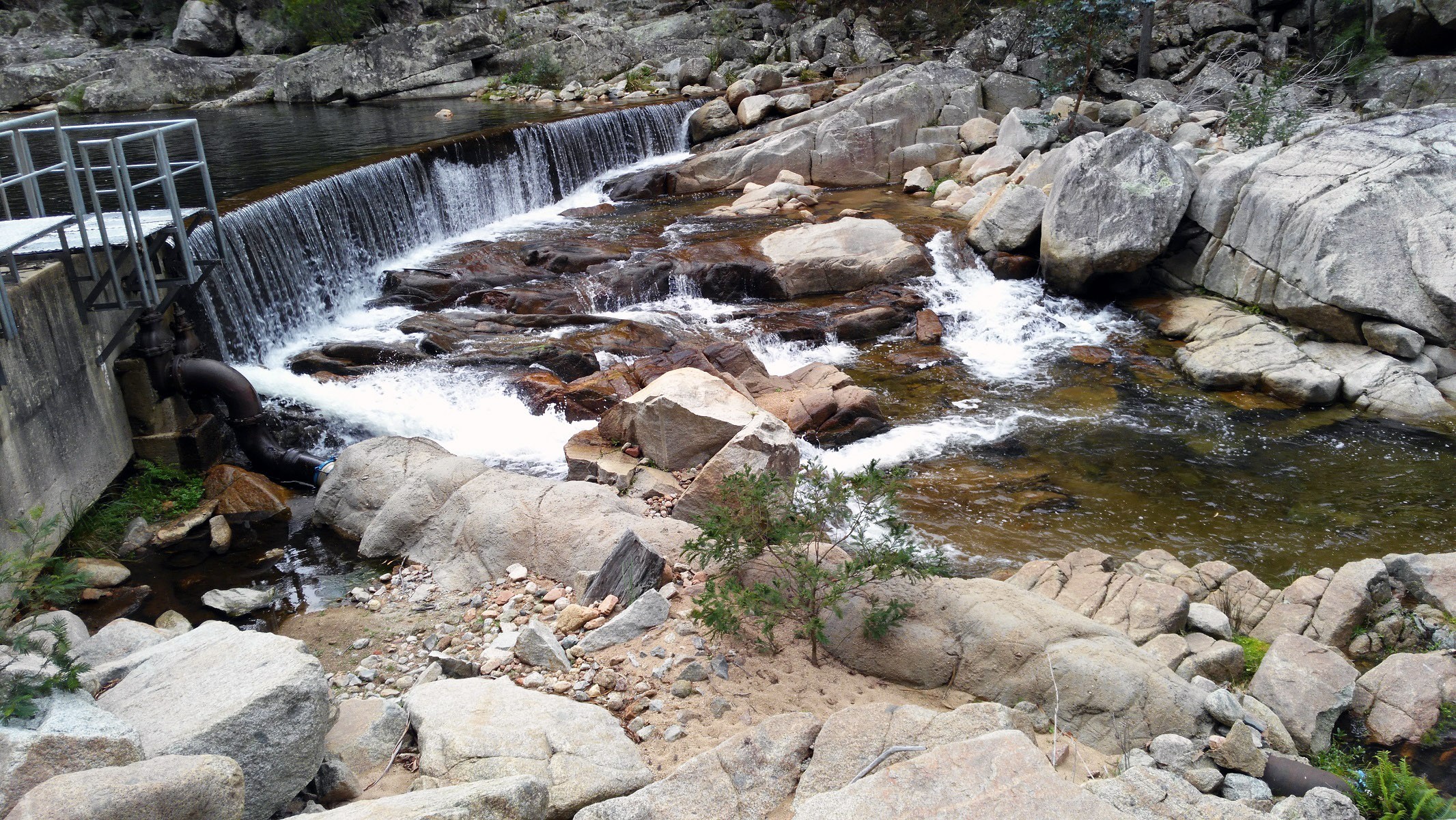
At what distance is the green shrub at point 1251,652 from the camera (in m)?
5.27

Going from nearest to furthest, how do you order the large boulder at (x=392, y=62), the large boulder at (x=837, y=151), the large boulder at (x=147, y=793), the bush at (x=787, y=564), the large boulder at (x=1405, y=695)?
1. the large boulder at (x=147, y=793)
2. the bush at (x=787, y=564)
3. the large boulder at (x=1405, y=695)
4. the large boulder at (x=837, y=151)
5. the large boulder at (x=392, y=62)

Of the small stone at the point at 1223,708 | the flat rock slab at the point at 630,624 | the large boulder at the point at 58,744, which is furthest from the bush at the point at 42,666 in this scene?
the small stone at the point at 1223,708

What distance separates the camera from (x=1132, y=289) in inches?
471

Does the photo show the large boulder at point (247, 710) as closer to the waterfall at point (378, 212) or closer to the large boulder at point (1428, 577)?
the large boulder at point (1428, 577)

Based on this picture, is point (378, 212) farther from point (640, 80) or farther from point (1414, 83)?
point (1414, 83)

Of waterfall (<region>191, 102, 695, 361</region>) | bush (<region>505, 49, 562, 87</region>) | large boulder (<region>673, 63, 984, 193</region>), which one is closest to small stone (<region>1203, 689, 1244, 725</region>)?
waterfall (<region>191, 102, 695, 361</region>)

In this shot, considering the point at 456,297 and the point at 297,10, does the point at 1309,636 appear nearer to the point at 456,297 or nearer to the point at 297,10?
the point at 456,297

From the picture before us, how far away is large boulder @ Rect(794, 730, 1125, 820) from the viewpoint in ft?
9.81

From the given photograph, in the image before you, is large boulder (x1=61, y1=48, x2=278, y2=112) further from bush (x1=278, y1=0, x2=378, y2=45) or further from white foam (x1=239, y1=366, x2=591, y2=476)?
white foam (x1=239, y1=366, x2=591, y2=476)

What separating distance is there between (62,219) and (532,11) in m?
27.5

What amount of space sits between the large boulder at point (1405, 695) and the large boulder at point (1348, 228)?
18.3 feet

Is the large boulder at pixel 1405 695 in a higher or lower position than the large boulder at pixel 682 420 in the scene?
lower

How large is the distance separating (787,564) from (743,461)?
1.89m

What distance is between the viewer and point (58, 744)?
10.1ft
